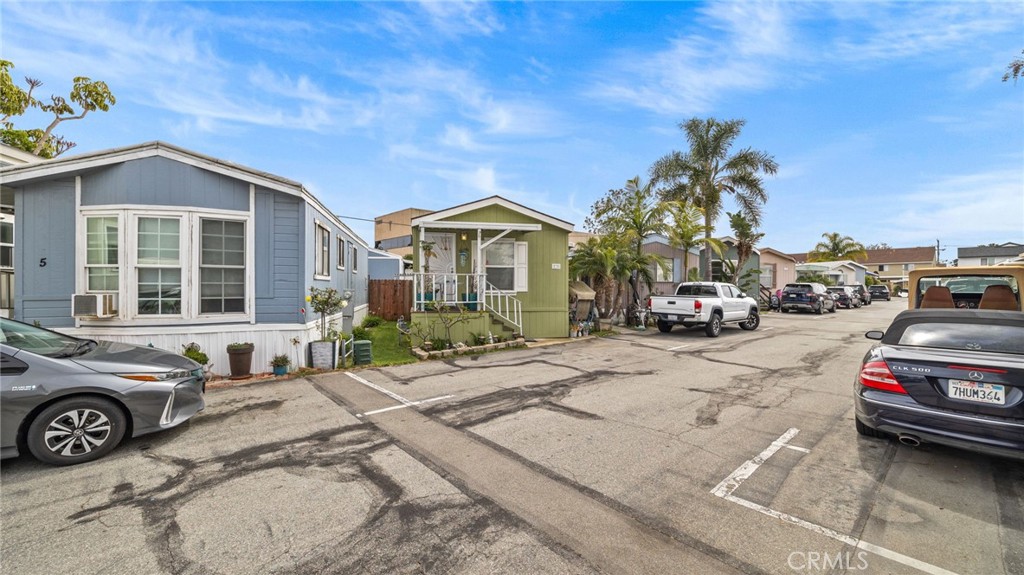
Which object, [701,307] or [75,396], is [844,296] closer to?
Result: [701,307]

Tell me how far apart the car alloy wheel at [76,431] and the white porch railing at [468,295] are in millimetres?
7216

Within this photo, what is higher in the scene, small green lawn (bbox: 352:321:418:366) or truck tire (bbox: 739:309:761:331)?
truck tire (bbox: 739:309:761:331)

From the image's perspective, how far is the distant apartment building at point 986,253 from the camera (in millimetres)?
62844

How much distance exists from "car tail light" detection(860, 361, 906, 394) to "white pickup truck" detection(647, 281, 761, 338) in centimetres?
952

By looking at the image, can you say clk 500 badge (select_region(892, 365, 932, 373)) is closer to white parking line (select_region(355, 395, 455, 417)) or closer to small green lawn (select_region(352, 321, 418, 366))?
white parking line (select_region(355, 395, 455, 417))

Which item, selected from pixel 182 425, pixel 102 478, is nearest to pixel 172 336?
pixel 182 425

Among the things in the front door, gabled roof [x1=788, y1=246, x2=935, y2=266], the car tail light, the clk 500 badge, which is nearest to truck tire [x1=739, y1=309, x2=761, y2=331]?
the front door

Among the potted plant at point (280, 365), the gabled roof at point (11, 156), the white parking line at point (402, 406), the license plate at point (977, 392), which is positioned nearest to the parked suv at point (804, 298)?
the license plate at point (977, 392)

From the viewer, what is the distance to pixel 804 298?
23375 mm

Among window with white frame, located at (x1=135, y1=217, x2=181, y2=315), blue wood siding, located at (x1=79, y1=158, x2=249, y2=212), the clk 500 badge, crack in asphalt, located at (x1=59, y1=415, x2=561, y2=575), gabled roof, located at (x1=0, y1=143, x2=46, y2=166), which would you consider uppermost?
gabled roof, located at (x1=0, y1=143, x2=46, y2=166)

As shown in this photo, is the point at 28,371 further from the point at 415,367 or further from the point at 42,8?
the point at 42,8

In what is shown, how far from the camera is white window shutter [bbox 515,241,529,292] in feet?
43.2

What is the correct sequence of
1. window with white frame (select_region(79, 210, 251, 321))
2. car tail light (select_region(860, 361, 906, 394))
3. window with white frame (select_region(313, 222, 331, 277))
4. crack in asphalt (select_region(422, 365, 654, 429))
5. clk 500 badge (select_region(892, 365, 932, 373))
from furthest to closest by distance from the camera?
window with white frame (select_region(313, 222, 331, 277)) → window with white frame (select_region(79, 210, 251, 321)) → crack in asphalt (select_region(422, 365, 654, 429)) → car tail light (select_region(860, 361, 906, 394)) → clk 500 badge (select_region(892, 365, 932, 373))

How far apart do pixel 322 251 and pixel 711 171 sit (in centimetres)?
1827
